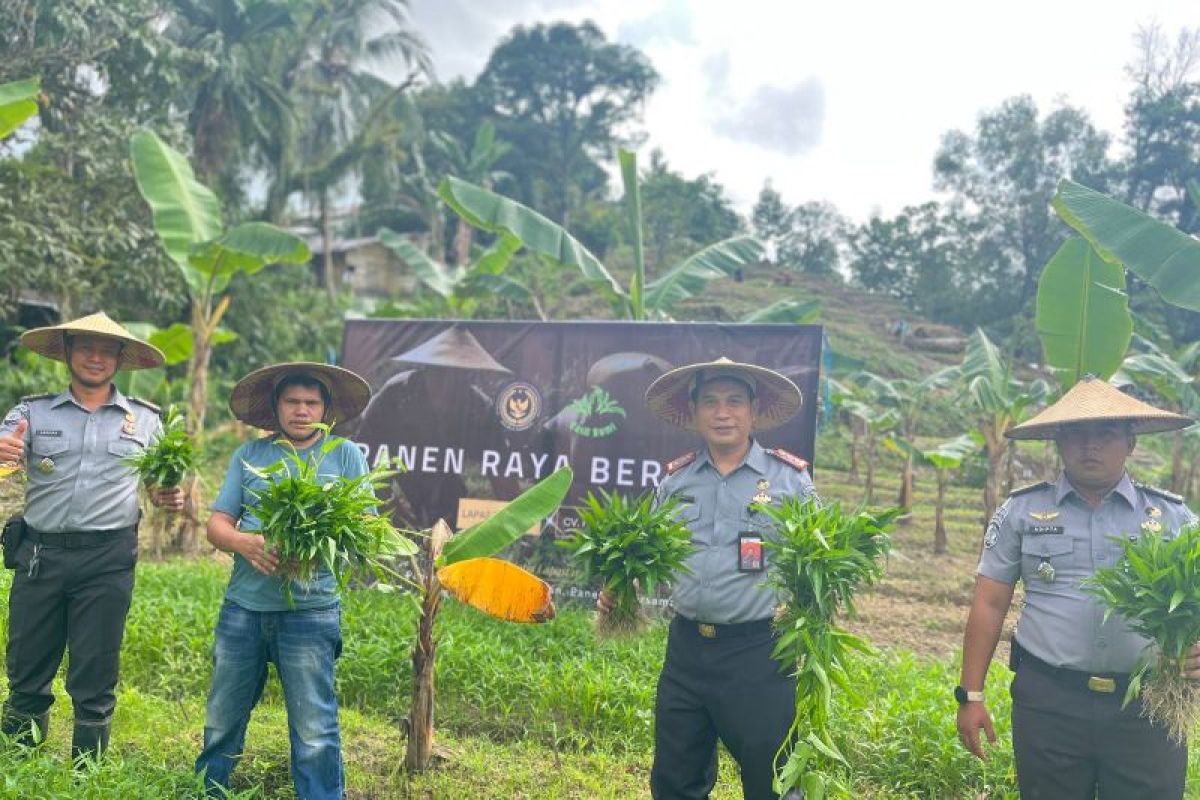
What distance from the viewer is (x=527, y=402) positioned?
6.32 m

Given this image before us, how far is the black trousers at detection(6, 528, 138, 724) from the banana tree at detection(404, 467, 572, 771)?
48.0 inches

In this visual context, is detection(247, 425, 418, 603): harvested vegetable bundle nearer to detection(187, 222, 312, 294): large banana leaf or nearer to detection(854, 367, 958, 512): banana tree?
detection(187, 222, 312, 294): large banana leaf

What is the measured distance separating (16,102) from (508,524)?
14.1 feet

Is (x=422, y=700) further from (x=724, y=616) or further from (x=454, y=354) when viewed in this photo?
(x=454, y=354)

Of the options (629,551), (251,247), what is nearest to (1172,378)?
(629,551)

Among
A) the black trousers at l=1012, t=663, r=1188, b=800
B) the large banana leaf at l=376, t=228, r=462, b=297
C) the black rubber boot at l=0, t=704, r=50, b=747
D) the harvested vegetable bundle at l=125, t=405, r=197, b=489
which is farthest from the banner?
the large banana leaf at l=376, t=228, r=462, b=297

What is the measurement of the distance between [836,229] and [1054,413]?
40398 mm

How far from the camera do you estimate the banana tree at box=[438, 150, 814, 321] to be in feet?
23.4

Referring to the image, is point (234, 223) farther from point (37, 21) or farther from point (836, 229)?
point (836, 229)

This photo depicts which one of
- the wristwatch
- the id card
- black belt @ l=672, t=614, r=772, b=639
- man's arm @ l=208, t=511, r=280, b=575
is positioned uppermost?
the id card

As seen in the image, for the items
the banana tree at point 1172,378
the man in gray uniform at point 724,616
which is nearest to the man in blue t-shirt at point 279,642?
the man in gray uniform at point 724,616

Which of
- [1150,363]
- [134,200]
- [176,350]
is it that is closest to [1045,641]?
[1150,363]

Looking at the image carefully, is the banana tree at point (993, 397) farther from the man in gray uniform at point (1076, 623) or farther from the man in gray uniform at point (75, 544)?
the man in gray uniform at point (75, 544)

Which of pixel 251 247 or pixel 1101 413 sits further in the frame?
pixel 251 247
